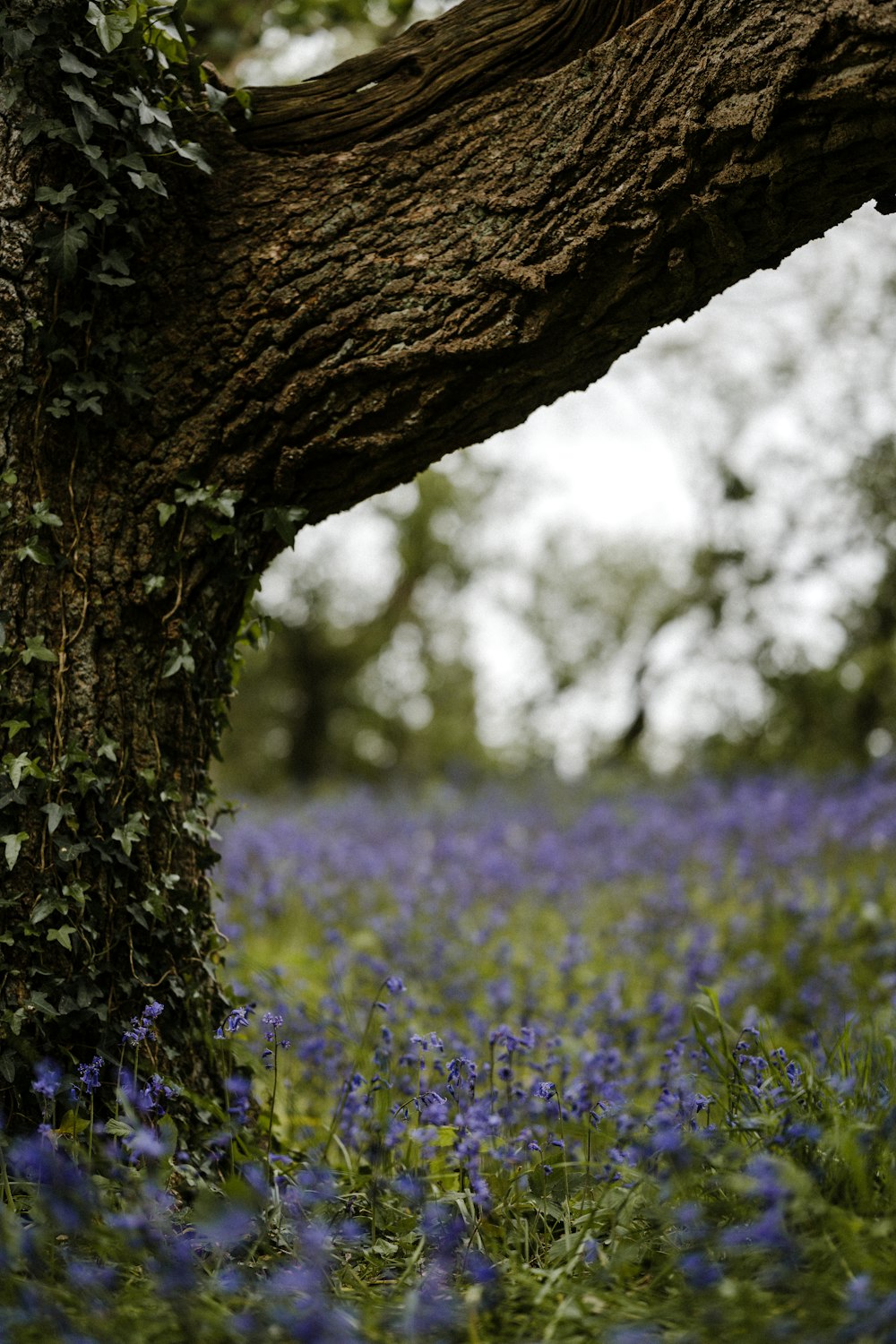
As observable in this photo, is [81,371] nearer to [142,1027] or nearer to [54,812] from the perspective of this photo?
[54,812]

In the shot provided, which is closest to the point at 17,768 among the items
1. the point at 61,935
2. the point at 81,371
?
the point at 61,935

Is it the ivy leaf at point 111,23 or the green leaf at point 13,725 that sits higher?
the ivy leaf at point 111,23

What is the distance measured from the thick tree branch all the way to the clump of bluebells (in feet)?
4.49

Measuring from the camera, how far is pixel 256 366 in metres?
2.64

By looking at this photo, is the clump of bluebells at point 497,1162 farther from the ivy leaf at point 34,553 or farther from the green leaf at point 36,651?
the ivy leaf at point 34,553

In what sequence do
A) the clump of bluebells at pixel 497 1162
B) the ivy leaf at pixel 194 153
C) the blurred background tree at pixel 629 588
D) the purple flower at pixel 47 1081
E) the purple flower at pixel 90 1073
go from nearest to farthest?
1. the clump of bluebells at pixel 497 1162
2. the purple flower at pixel 47 1081
3. the purple flower at pixel 90 1073
4. the ivy leaf at pixel 194 153
5. the blurred background tree at pixel 629 588

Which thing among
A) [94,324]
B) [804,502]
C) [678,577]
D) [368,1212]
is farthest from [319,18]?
[678,577]

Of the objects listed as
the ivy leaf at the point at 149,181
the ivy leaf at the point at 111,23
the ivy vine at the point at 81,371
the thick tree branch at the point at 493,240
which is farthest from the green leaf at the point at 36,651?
the ivy leaf at the point at 111,23

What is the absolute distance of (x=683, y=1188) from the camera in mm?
2021

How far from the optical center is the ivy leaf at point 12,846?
242 cm

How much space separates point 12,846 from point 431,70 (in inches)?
82.5

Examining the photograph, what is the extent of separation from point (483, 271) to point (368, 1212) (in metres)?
2.10

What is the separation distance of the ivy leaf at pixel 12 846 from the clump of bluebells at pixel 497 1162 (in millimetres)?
445

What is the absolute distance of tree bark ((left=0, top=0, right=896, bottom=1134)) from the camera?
244 cm
